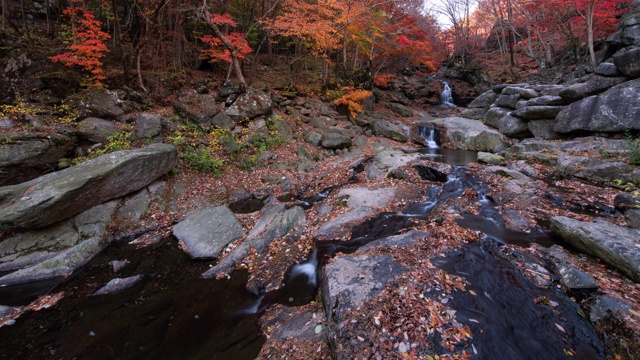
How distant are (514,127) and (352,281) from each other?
53.2 feet

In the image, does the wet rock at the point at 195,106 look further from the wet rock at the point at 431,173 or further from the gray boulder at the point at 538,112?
the gray boulder at the point at 538,112

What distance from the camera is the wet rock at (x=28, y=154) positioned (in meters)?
7.36

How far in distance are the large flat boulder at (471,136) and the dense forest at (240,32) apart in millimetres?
6041

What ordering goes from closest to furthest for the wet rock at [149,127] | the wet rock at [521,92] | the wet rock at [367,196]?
the wet rock at [367,196] < the wet rock at [149,127] < the wet rock at [521,92]

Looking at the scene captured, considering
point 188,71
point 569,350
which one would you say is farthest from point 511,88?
point 188,71

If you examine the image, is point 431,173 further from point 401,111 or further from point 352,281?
point 401,111

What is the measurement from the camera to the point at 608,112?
423 inches

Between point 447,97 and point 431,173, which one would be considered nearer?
point 431,173

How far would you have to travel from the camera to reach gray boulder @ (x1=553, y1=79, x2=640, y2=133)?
33.2 ft

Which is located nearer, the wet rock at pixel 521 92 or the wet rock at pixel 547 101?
the wet rock at pixel 547 101

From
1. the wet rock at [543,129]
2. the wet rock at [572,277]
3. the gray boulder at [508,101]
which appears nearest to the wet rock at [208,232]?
the wet rock at [572,277]

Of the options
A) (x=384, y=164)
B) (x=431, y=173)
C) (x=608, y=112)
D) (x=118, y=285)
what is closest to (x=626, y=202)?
(x=431, y=173)

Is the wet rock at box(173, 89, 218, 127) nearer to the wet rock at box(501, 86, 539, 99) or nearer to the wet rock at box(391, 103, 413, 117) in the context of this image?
the wet rock at box(391, 103, 413, 117)

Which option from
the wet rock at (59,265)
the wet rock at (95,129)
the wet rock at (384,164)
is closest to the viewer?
the wet rock at (59,265)
